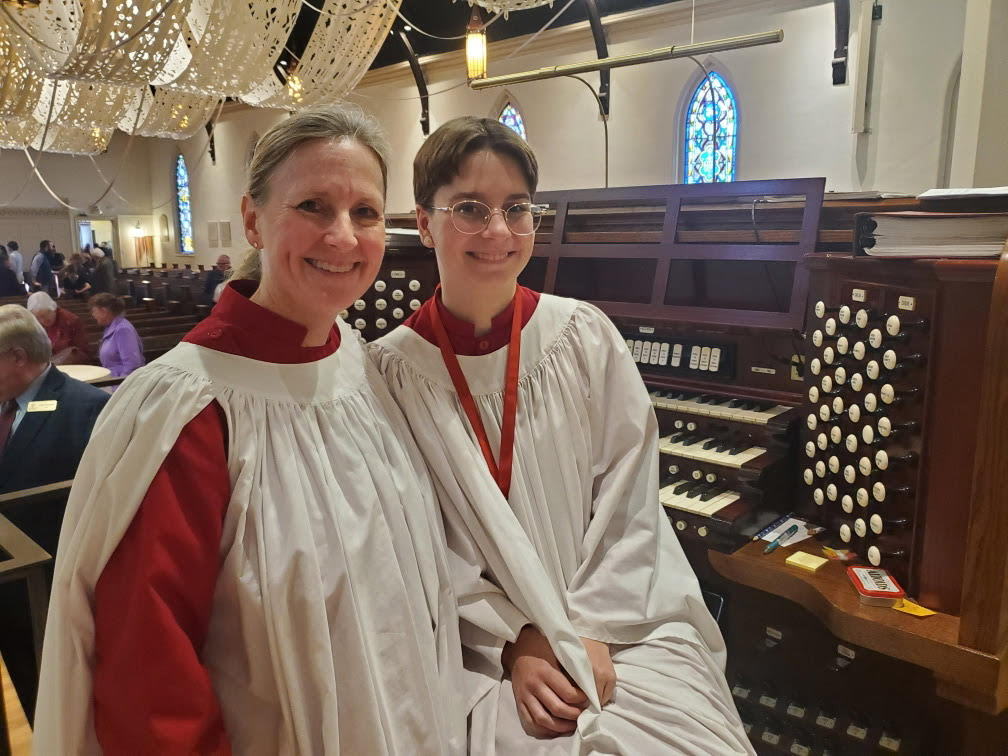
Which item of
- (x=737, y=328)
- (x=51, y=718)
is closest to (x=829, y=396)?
(x=737, y=328)

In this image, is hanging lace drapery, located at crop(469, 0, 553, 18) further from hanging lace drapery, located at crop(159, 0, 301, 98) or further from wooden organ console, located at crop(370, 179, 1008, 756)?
wooden organ console, located at crop(370, 179, 1008, 756)

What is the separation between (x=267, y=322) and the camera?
131 centimetres

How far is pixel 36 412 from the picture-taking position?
335 centimetres

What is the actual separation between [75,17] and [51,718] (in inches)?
78.1

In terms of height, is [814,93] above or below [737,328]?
above

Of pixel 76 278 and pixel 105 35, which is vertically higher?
pixel 105 35

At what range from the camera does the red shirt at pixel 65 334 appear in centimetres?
650

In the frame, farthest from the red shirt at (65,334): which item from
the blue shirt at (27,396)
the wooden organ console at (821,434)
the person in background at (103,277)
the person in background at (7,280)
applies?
the person in background at (103,277)

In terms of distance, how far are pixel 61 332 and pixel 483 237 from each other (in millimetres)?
6330

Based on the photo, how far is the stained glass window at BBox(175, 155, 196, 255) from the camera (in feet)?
58.9

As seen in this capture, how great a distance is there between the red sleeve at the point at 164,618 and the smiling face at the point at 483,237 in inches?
27.6

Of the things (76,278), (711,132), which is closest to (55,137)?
(711,132)

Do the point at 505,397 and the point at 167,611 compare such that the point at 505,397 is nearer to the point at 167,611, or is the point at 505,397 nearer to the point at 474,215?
the point at 474,215

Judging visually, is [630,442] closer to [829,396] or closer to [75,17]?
[829,396]
